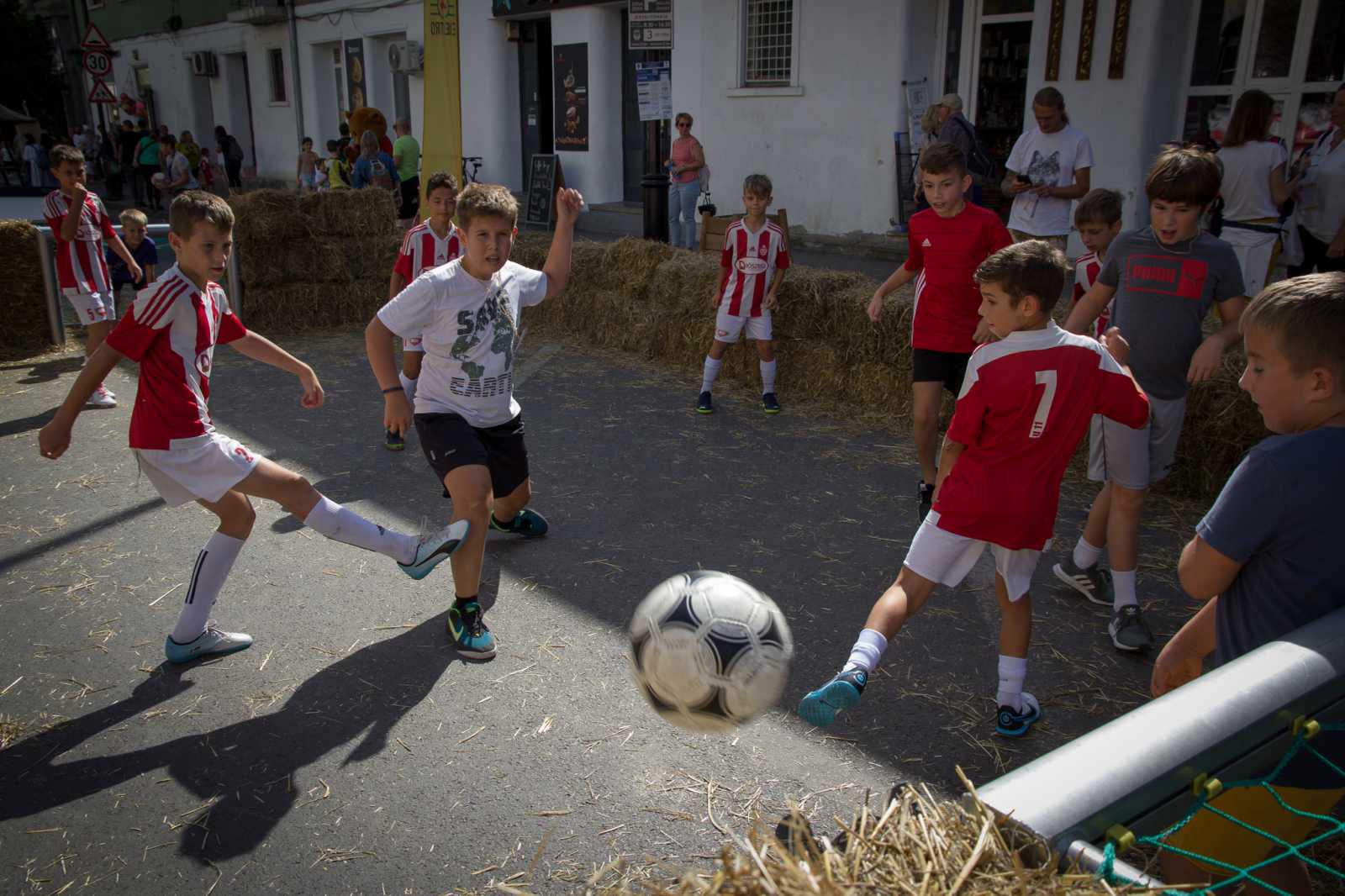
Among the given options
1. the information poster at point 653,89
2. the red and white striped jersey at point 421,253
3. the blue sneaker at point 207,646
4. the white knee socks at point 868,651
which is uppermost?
the information poster at point 653,89

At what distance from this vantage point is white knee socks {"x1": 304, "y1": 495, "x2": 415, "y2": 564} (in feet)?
13.0

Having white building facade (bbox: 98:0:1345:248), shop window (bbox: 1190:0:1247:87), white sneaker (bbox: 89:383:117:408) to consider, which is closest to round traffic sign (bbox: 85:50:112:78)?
white building facade (bbox: 98:0:1345:248)

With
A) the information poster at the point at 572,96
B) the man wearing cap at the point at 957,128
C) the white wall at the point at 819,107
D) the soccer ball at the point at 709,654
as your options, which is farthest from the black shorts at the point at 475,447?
the information poster at the point at 572,96

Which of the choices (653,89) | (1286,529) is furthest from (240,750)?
(653,89)

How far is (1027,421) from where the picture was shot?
322 centimetres

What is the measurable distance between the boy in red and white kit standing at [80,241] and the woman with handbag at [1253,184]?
341 inches

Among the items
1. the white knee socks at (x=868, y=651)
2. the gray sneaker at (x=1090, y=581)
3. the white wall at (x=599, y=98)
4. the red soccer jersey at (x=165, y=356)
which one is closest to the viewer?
the white knee socks at (x=868, y=651)

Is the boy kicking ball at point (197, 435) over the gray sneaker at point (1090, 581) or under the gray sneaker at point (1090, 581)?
over

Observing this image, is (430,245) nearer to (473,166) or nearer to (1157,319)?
(1157,319)

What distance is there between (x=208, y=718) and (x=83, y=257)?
6.22m

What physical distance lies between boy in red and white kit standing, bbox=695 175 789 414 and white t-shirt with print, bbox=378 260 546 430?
11.1ft

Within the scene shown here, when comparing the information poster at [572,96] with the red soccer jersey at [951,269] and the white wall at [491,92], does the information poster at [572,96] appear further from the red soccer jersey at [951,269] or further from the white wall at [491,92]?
the red soccer jersey at [951,269]

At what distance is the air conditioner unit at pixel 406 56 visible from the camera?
21.1 metres

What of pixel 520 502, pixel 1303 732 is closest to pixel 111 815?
pixel 520 502
